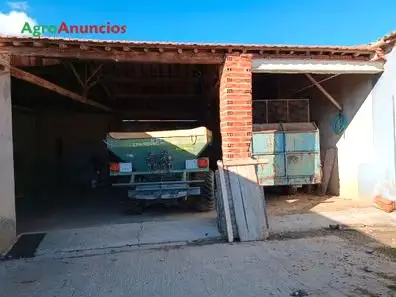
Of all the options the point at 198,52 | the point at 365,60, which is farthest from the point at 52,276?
the point at 365,60

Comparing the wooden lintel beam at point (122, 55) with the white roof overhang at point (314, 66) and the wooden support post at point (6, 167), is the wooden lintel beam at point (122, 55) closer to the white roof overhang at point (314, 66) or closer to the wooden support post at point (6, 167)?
the wooden support post at point (6, 167)

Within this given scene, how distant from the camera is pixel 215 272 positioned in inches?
191

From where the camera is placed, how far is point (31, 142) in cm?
1554

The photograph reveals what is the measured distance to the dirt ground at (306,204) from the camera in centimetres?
860

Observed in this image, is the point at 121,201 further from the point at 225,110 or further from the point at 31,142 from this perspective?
the point at 31,142

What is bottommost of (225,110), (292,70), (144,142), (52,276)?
(52,276)

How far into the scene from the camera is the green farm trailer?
862cm

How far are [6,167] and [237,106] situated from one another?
4282 millimetres

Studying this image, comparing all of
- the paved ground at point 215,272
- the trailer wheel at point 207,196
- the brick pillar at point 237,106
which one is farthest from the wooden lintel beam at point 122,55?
the paved ground at point 215,272

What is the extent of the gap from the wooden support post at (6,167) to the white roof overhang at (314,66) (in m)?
4.56

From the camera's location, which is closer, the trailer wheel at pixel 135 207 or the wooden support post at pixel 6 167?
the wooden support post at pixel 6 167

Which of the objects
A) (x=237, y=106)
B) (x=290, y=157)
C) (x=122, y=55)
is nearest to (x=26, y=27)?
(x=122, y=55)

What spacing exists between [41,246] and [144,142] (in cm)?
338

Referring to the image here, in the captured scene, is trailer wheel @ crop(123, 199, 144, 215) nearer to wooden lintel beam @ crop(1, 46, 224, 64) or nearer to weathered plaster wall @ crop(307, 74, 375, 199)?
wooden lintel beam @ crop(1, 46, 224, 64)
